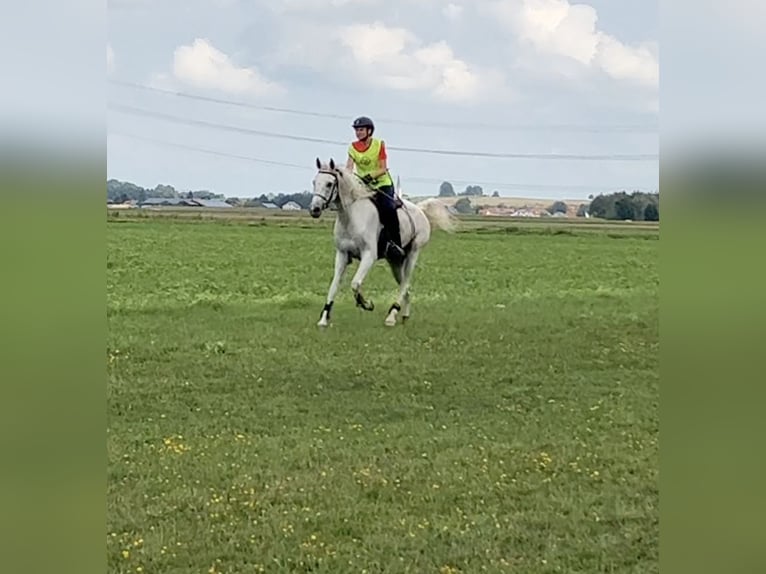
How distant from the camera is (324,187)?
7.70 m

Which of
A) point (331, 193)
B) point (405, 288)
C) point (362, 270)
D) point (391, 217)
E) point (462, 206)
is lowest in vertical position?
point (405, 288)

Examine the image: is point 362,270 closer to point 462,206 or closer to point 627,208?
point 627,208

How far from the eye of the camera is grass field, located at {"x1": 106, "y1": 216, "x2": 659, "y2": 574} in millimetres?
3123

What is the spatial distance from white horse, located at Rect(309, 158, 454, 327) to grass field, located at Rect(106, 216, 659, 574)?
0.36 metres

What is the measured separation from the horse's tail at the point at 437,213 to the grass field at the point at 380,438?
3.34 feet

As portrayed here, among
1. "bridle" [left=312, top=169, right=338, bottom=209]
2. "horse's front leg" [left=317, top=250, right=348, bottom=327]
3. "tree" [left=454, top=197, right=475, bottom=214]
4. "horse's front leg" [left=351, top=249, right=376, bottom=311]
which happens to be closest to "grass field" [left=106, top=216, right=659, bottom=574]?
"horse's front leg" [left=317, top=250, right=348, bottom=327]

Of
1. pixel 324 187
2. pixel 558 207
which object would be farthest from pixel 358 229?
pixel 558 207

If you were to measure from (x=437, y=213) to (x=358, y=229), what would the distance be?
5.99 feet
